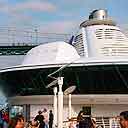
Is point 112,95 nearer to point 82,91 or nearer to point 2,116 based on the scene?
point 82,91

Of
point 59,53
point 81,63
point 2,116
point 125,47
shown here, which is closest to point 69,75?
point 81,63

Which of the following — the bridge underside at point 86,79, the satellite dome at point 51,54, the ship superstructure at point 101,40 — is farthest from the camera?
the ship superstructure at point 101,40

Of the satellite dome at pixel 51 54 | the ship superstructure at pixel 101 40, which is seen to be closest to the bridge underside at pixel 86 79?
the satellite dome at pixel 51 54

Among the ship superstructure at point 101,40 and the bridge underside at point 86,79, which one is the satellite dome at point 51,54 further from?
the ship superstructure at point 101,40

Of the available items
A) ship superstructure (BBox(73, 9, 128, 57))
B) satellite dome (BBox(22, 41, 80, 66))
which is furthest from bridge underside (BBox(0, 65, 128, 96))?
ship superstructure (BBox(73, 9, 128, 57))

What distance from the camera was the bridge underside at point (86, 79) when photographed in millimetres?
30953

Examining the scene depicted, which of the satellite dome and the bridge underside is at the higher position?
the satellite dome

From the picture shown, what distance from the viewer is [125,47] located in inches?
1572

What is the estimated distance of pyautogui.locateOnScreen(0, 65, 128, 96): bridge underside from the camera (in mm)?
30953

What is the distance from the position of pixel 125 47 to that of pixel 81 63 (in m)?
10.5

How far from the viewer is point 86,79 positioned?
31.8 m

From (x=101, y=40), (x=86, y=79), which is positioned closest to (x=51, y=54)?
(x=86, y=79)

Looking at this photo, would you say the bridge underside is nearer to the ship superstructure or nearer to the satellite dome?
the satellite dome

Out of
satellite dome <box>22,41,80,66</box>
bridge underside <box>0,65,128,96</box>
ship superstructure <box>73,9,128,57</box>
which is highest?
ship superstructure <box>73,9,128,57</box>
